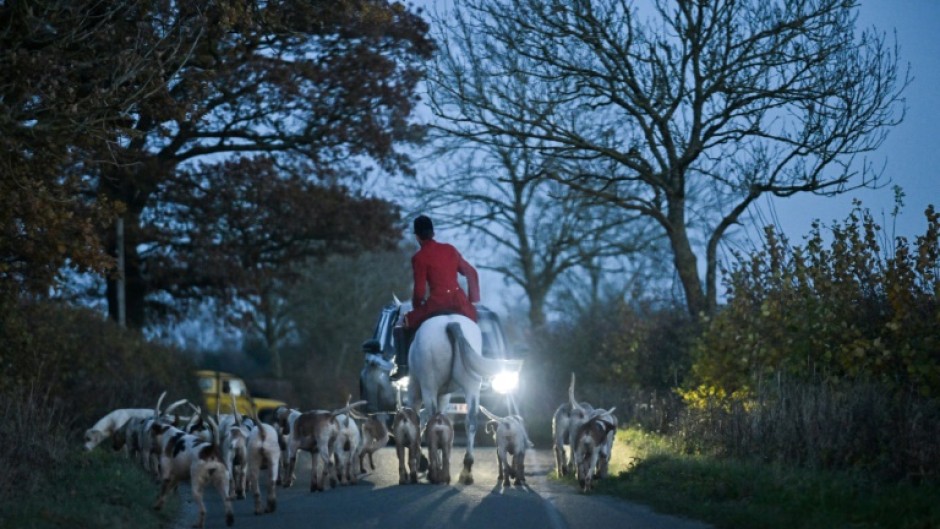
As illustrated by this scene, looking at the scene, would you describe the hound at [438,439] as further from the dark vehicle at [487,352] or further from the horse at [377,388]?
the horse at [377,388]

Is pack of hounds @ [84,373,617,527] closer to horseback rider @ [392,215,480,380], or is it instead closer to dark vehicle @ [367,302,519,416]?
horseback rider @ [392,215,480,380]

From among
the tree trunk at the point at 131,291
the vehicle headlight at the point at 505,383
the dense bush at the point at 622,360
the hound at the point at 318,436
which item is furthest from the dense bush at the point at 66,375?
the dense bush at the point at 622,360

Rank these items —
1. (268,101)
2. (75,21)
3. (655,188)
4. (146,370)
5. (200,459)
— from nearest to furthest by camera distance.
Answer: (200,459) → (75,21) → (655,188) → (146,370) → (268,101)

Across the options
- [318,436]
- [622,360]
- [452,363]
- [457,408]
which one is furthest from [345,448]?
[622,360]

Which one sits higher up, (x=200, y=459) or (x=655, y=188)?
(x=655, y=188)

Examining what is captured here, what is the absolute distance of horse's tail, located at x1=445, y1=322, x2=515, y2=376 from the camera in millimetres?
15375

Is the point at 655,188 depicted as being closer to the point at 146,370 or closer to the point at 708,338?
the point at 708,338

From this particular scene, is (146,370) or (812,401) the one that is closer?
(812,401)

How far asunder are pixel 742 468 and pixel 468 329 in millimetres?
4136

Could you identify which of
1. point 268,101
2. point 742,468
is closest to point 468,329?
point 742,468

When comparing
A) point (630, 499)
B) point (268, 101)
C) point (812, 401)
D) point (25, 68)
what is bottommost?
point (630, 499)

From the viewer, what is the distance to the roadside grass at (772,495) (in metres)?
10.3

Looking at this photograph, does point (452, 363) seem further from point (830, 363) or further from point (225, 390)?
point (225, 390)

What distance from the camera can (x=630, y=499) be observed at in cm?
1352
